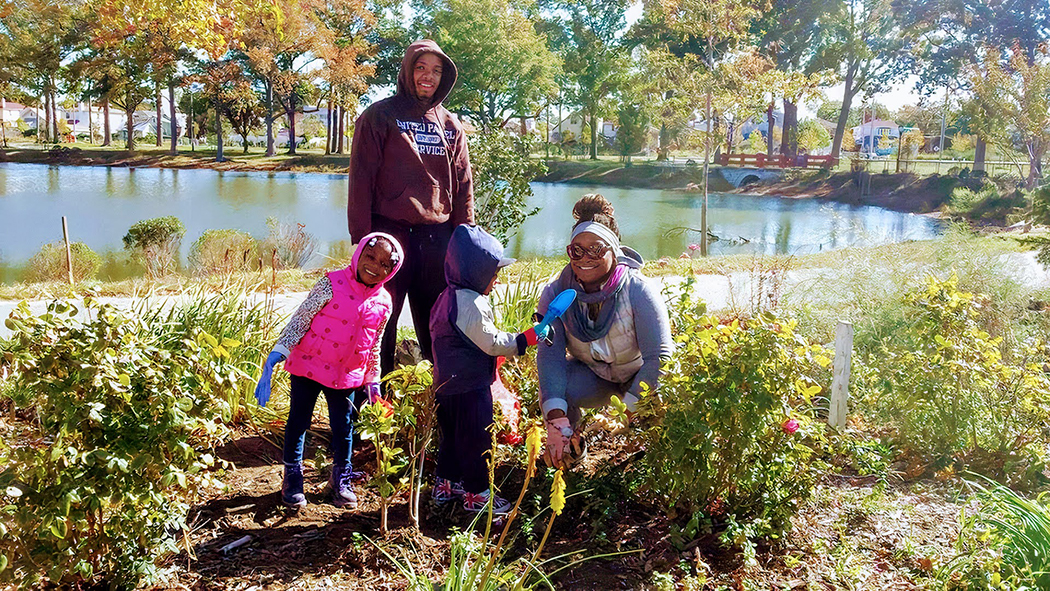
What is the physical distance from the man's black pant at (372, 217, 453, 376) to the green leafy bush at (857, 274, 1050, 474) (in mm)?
2107

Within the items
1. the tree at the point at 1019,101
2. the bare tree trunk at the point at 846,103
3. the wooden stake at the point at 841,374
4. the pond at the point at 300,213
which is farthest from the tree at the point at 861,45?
the wooden stake at the point at 841,374

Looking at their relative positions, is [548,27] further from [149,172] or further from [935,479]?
[935,479]

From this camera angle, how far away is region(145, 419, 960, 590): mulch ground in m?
2.46

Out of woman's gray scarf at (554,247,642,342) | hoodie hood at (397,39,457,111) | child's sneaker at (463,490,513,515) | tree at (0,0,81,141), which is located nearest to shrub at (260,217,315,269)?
hoodie hood at (397,39,457,111)

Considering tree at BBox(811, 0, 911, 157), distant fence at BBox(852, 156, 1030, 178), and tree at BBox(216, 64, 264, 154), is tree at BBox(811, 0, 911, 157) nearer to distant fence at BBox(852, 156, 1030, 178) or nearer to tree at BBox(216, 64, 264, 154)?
distant fence at BBox(852, 156, 1030, 178)

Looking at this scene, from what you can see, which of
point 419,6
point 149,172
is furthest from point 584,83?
point 149,172

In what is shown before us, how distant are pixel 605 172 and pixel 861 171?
12.6 meters

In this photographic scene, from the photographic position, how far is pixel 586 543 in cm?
272

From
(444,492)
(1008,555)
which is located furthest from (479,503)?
(1008,555)

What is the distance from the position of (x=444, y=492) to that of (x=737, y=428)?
1.13m

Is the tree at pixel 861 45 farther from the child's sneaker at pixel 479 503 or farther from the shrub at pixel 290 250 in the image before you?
the child's sneaker at pixel 479 503

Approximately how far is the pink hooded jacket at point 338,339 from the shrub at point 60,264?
30.0 ft

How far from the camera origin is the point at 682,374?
2.71 metres

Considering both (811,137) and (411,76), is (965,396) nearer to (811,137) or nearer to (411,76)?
(411,76)
